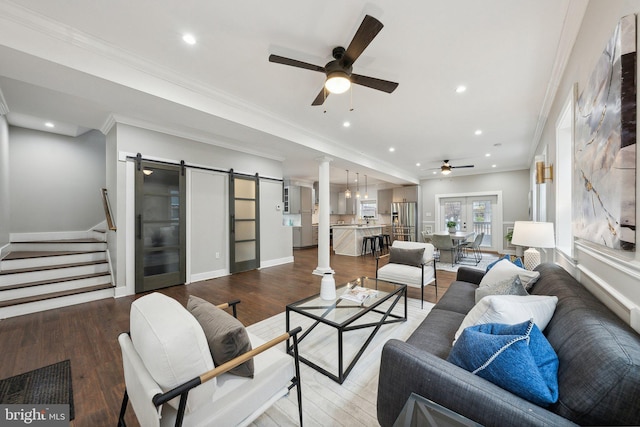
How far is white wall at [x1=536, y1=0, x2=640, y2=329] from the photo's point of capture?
43.0 inches

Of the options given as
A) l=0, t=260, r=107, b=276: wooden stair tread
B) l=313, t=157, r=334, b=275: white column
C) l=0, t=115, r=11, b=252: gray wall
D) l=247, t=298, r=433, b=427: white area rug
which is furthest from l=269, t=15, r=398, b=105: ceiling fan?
l=0, t=115, r=11, b=252: gray wall

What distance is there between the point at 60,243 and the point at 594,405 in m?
6.80

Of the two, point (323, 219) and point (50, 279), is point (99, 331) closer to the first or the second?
point (50, 279)

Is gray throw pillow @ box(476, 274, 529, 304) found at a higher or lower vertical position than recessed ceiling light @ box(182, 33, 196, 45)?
lower

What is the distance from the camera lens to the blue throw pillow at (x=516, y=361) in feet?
3.06

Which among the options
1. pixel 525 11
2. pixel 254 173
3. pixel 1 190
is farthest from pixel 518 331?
pixel 1 190

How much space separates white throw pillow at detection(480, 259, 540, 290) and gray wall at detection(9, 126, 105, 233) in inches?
295

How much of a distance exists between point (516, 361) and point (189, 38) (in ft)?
10.7

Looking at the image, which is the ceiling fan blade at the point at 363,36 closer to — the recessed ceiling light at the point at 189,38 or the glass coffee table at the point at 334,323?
the recessed ceiling light at the point at 189,38

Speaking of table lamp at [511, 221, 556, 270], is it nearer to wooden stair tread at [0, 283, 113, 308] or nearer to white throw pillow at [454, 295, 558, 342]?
white throw pillow at [454, 295, 558, 342]

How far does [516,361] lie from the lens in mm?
977

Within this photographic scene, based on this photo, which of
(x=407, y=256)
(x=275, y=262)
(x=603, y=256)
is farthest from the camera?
(x=275, y=262)

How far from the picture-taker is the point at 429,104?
355 cm

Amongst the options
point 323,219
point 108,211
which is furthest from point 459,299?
point 108,211
